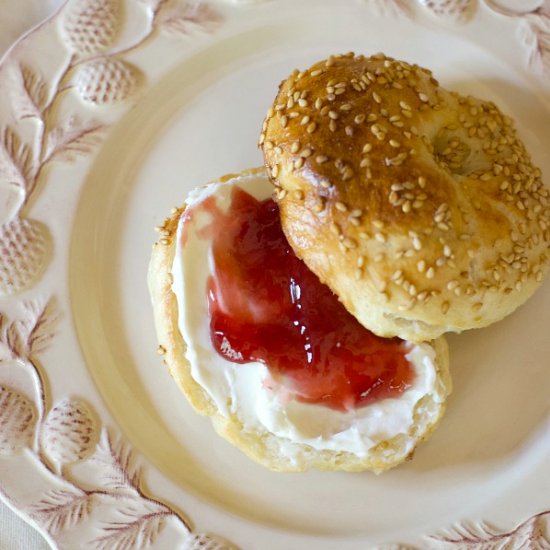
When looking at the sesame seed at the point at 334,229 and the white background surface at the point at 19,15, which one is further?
the white background surface at the point at 19,15

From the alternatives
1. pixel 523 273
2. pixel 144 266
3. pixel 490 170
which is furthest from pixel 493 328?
pixel 144 266

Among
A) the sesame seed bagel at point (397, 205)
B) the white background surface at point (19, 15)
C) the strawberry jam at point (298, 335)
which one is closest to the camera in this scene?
the sesame seed bagel at point (397, 205)

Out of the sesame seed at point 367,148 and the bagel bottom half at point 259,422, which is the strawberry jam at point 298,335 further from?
the sesame seed at point 367,148

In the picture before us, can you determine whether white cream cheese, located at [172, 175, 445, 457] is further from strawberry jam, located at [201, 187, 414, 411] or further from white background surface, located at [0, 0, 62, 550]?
white background surface, located at [0, 0, 62, 550]

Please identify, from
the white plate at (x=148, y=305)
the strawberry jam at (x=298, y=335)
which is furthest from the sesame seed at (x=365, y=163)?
the white plate at (x=148, y=305)

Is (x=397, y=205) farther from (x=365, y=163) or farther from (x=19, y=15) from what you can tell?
(x=19, y=15)

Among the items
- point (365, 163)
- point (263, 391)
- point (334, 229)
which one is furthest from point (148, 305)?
point (365, 163)
